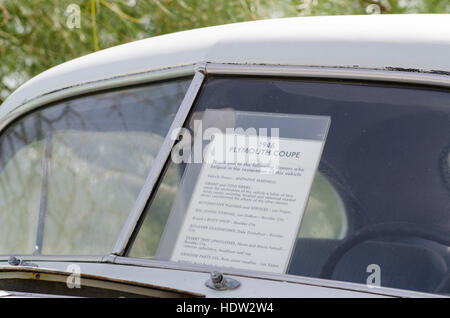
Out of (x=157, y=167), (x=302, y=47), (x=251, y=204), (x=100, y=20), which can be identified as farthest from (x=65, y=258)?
(x=100, y=20)

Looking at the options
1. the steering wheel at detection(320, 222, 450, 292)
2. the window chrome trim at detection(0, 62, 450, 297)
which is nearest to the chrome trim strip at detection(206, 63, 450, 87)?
the window chrome trim at detection(0, 62, 450, 297)

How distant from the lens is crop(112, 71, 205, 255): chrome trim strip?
2.08 metres

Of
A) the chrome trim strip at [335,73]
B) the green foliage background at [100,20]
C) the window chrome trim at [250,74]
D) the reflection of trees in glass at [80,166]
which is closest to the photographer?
the window chrome trim at [250,74]

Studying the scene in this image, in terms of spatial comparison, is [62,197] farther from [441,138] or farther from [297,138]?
[441,138]

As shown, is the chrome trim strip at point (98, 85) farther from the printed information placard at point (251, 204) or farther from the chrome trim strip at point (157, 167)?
the printed information placard at point (251, 204)

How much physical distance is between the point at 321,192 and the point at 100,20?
15.4 feet

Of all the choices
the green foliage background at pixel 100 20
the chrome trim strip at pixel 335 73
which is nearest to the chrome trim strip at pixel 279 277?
the chrome trim strip at pixel 335 73

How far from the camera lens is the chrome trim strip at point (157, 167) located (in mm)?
2076

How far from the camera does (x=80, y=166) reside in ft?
8.45

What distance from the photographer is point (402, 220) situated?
182 centimetres

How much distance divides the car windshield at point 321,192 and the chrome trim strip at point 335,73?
2cm

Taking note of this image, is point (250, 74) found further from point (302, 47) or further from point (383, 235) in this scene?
point (383, 235)
